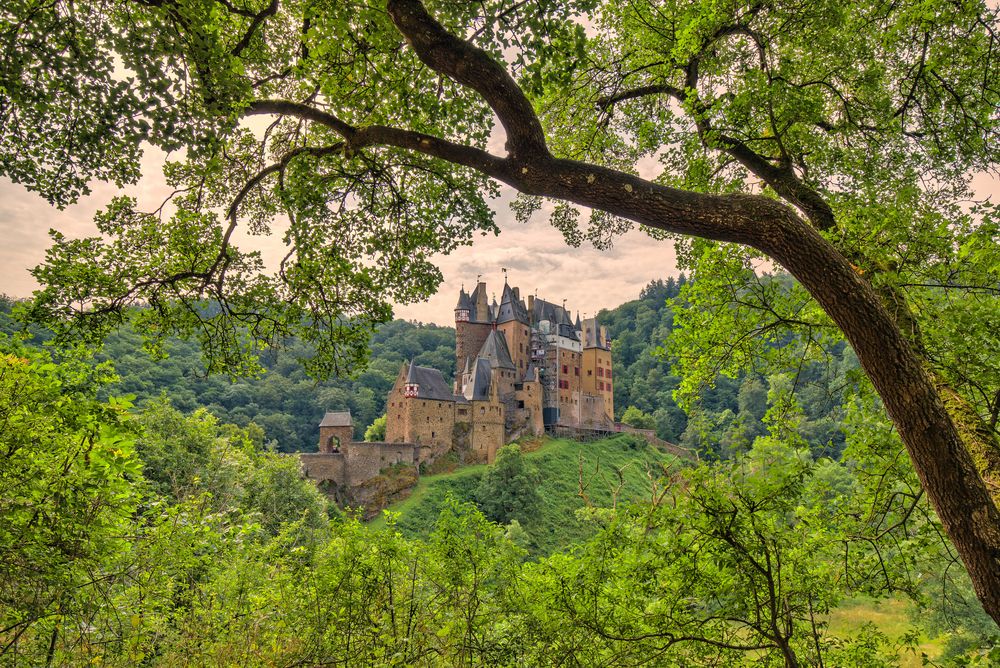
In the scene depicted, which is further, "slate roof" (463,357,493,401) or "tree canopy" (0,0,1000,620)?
"slate roof" (463,357,493,401)

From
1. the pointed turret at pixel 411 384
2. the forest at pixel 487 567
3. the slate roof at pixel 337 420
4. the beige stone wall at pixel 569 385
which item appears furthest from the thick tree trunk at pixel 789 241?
the beige stone wall at pixel 569 385

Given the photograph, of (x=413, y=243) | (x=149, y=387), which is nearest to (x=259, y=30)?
(x=413, y=243)

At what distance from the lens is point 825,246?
359cm

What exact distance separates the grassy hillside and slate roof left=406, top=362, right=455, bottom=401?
623 centimetres

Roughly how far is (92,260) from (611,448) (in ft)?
167

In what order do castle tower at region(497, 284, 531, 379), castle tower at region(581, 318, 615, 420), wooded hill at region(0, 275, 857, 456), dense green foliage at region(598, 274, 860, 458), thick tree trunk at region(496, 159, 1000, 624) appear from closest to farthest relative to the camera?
thick tree trunk at region(496, 159, 1000, 624)
dense green foliage at region(598, 274, 860, 458)
wooded hill at region(0, 275, 857, 456)
castle tower at region(497, 284, 531, 379)
castle tower at region(581, 318, 615, 420)

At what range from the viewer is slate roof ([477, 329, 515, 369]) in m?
49.7

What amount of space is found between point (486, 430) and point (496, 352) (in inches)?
A: 301

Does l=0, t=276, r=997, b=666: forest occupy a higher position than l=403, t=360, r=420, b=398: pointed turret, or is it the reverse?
l=403, t=360, r=420, b=398: pointed turret

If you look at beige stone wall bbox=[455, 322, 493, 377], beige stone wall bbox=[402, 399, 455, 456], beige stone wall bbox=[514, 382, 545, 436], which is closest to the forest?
beige stone wall bbox=[402, 399, 455, 456]

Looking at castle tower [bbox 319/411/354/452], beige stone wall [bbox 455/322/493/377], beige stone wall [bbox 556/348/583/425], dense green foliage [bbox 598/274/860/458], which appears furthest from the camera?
beige stone wall [bbox 556/348/583/425]

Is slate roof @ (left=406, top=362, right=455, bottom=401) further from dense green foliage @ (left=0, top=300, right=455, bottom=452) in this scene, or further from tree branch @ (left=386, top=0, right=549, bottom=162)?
tree branch @ (left=386, top=0, right=549, bottom=162)

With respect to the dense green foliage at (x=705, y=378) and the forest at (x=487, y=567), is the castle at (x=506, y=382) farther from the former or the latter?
the forest at (x=487, y=567)

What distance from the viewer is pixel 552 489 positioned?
136 ft
